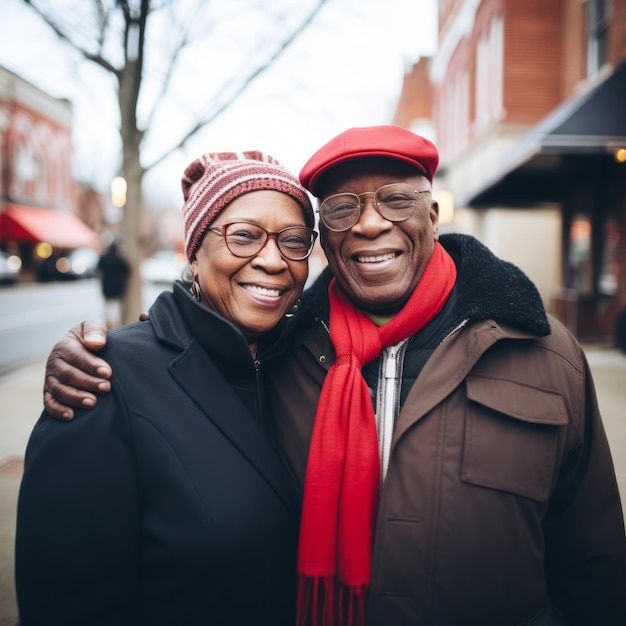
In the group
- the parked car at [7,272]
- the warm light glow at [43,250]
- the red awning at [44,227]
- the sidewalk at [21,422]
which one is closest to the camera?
the sidewalk at [21,422]

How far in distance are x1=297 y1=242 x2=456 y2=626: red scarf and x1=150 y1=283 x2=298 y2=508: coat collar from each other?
0.11 m

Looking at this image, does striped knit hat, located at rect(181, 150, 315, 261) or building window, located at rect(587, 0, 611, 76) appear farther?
building window, located at rect(587, 0, 611, 76)

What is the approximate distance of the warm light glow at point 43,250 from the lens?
32284 millimetres

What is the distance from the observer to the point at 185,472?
1575 millimetres

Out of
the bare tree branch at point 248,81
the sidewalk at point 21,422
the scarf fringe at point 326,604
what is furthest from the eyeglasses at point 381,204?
the bare tree branch at point 248,81

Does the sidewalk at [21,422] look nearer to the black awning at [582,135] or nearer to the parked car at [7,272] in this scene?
the black awning at [582,135]

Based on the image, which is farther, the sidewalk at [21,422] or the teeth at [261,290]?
the sidewalk at [21,422]

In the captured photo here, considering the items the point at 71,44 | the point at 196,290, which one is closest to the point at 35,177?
the point at 71,44

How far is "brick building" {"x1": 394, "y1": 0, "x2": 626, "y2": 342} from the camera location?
846cm

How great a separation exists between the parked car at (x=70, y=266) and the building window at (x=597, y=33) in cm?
2342

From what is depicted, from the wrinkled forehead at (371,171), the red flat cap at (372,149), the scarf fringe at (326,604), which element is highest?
the red flat cap at (372,149)

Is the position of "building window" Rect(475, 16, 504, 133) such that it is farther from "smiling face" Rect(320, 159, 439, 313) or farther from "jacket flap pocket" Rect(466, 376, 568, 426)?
"jacket flap pocket" Rect(466, 376, 568, 426)

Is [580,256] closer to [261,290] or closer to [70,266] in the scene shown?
[261,290]

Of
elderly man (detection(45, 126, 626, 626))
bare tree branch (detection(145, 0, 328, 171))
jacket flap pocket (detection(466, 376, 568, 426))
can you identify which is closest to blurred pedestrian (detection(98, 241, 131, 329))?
bare tree branch (detection(145, 0, 328, 171))
